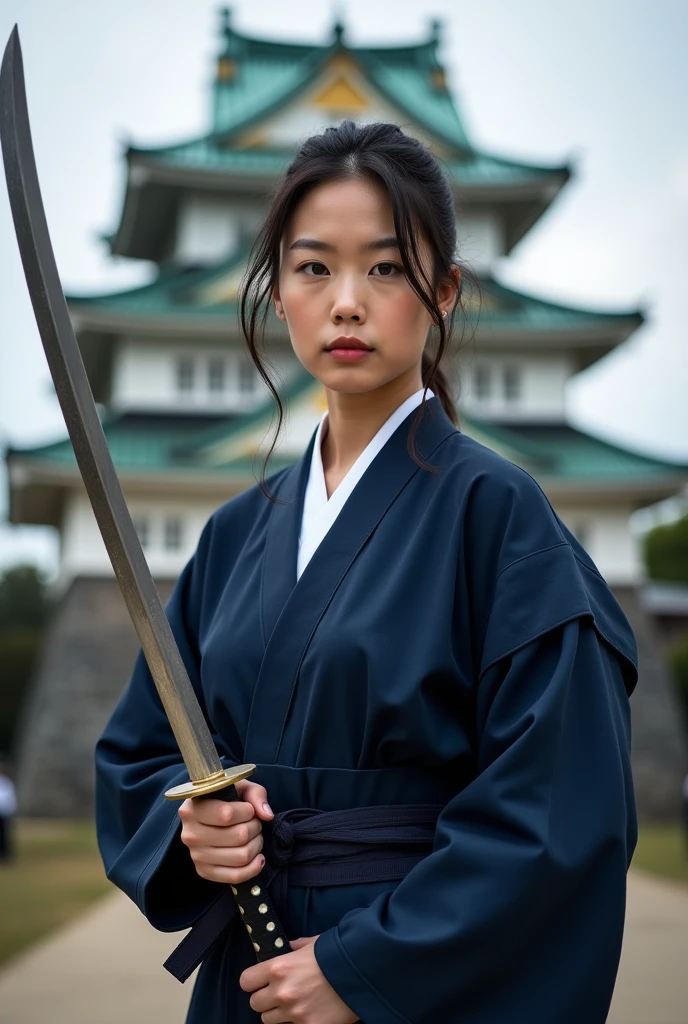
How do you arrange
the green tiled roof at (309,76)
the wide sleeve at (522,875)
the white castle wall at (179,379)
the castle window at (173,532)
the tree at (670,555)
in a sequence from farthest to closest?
the tree at (670,555) < the green tiled roof at (309,76) < the white castle wall at (179,379) < the castle window at (173,532) < the wide sleeve at (522,875)

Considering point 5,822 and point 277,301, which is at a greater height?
point 277,301

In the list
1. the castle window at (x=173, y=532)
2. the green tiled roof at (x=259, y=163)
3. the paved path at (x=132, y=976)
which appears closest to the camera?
the paved path at (x=132, y=976)

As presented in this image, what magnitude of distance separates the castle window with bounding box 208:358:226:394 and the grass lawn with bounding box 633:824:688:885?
9567 millimetres

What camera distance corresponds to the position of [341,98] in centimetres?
2088

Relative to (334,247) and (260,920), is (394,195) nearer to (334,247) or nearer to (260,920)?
(334,247)

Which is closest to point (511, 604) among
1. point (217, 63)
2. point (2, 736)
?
point (217, 63)

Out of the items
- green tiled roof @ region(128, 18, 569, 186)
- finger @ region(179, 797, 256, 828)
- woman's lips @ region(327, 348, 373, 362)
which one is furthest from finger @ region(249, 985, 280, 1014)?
green tiled roof @ region(128, 18, 569, 186)

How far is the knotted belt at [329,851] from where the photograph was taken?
1726 millimetres

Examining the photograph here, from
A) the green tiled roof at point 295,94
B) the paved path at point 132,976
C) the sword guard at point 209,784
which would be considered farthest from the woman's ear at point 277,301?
the green tiled roof at point 295,94

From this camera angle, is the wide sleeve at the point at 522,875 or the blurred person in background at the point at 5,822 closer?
the wide sleeve at the point at 522,875

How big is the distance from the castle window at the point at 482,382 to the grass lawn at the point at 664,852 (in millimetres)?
7362

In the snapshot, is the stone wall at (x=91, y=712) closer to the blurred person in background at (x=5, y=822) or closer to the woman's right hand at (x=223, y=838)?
the blurred person in background at (x=5, y=822)

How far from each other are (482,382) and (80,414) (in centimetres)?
1873

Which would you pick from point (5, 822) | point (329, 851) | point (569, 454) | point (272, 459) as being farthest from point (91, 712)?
point (329, 851)
